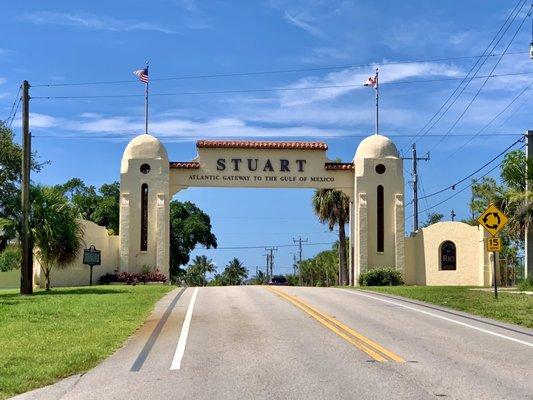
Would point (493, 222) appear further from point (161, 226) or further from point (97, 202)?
point (97, 202)

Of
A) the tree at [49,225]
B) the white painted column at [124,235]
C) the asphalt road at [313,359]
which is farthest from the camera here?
the white painted column at [124,235]

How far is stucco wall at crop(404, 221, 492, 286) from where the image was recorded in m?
38.0

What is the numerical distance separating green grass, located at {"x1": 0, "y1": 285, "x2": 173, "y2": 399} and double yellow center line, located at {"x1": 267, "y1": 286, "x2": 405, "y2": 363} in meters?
4.38

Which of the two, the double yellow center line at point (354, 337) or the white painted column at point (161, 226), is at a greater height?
the white painted column at point (161, 226)

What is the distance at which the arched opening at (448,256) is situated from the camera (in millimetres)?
38875

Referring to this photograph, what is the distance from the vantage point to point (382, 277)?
127 feet

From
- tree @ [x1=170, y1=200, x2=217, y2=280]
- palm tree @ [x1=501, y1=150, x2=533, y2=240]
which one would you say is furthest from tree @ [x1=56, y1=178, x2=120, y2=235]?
palm tree @ [x1=501, y1=150, x2=533, y2=240]

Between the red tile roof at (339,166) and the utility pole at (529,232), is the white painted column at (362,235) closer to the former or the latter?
the red tile roof at (339,166)

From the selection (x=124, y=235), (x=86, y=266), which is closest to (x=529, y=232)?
(x=124, y=235)

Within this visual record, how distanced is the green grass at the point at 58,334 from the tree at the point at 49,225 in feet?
17.5

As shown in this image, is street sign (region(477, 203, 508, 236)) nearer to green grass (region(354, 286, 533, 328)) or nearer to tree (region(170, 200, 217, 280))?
green grass (region(354, 286, 533, 328))

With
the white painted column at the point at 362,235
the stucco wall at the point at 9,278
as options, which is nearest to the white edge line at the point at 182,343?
the white painted column at the point at 362,235

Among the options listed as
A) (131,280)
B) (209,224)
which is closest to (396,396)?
(131,280)

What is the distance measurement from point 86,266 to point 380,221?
54.6 feet
